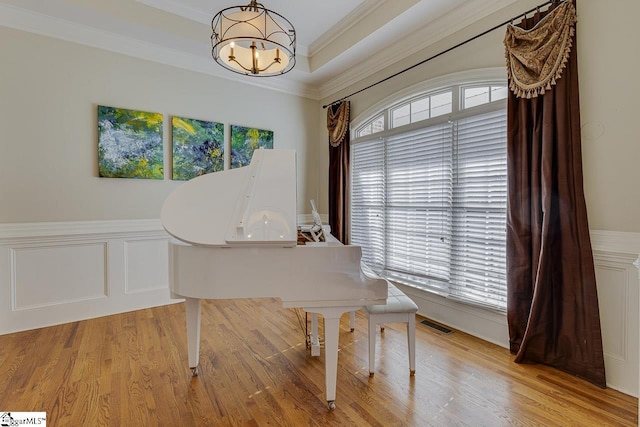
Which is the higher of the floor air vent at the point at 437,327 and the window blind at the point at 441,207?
the window blind at the point at 441,207

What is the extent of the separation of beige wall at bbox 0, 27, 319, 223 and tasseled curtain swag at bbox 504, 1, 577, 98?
10.7 ft

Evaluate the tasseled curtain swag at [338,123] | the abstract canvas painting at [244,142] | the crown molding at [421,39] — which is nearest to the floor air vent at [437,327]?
the tasseled curtain swag at [338,123]

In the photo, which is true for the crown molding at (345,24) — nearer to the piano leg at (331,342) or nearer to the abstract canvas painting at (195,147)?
the abstract canvas painting at (195,147)

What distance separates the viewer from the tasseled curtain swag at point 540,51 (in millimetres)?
2021

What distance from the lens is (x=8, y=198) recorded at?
281 centimetres

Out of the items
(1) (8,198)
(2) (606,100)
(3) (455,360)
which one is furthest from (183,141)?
(2) (606,100)

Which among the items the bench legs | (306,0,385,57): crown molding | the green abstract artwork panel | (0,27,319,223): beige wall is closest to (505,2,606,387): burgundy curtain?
the bench legs

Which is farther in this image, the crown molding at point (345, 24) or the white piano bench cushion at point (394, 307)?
the crown molding at point (345, 24)

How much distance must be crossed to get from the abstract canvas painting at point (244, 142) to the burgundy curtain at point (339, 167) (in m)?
0.97

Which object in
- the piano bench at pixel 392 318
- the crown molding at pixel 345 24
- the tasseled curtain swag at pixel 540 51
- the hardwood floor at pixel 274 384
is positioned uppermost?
the crown molding at pixel 345 24

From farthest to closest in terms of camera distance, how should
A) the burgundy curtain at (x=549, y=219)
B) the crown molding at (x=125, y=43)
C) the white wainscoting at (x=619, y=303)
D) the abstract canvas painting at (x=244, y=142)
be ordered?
the abstract canvas painting at (x=244, y=142) → the crown molding at (x=125, y=43) → the burgundy curtain at (x=549, y=219) → the white wainscoting at (x=619, y=303)

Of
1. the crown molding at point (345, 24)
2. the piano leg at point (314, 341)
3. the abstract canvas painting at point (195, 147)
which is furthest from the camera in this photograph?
the abstract canvas painting at point (195, 147)

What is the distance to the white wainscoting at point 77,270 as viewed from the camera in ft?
9.34

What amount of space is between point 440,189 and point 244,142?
257cm
